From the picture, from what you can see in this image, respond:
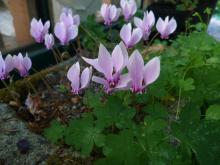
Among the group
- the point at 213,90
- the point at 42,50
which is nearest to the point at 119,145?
the point at 213,90

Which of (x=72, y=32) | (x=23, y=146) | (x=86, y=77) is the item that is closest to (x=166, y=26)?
(x=72, y=32)

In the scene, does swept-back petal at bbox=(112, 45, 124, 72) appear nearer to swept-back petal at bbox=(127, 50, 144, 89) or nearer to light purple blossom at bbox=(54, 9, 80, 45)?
swept-back petal at bbox=(127, 50, 144, 89)

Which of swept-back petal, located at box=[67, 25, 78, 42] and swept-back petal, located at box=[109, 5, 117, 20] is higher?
swept-back petal, located at box=[109, 5, 117, 20]

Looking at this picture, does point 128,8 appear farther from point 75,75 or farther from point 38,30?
point 75,75

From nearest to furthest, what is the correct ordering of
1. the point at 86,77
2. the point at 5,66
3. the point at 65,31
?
the point at 86,77 < the point at 5,66 < the point at 65,31

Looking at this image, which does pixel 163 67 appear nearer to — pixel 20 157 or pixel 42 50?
pixel 20 157

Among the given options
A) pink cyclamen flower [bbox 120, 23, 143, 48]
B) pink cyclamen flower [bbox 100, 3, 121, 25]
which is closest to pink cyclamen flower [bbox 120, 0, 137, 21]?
pink cyclamen flower [bbox 100, 3, 121, 25]

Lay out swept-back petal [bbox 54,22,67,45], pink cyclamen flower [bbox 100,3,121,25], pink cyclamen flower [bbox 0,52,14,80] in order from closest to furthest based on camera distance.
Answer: pink cyclamen flower [bbox 0,52,14,80] → swept-back petal [bbox 54,22,67,45] → pink cyclamen flower [bbox 100,3,121,25]

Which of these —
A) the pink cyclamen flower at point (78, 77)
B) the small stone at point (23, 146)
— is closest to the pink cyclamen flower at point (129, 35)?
the pink cyclamen flower at point (78, 77)
